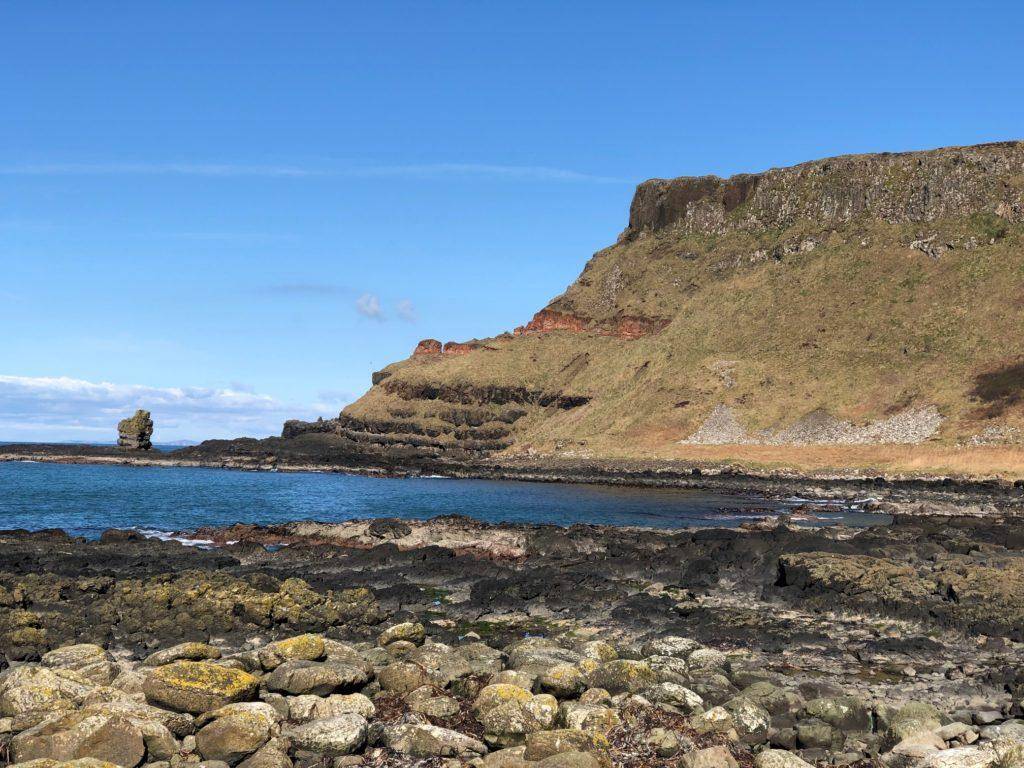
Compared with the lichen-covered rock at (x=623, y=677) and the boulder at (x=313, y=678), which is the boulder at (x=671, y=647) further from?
the boulder at (x=313, y=678)

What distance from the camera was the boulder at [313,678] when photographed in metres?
14.1

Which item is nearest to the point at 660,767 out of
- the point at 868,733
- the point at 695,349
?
the point at 868,733

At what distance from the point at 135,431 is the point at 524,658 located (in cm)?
15345

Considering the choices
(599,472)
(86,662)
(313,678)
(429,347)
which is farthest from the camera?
(429,347)

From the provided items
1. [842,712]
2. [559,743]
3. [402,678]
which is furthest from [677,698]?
[402,678]

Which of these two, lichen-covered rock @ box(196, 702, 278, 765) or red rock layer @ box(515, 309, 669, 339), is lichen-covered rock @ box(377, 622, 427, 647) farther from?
red rock layer @ box(515, 309, 669, 339)

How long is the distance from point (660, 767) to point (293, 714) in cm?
549

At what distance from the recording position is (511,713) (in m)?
13.0

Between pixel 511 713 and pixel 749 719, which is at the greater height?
pixel 511 713

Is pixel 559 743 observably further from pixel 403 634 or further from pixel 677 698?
pixel 403 634

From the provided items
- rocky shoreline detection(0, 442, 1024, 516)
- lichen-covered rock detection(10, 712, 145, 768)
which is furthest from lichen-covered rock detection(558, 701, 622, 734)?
rocky shoreline detection(0, 442, 1024, 516)

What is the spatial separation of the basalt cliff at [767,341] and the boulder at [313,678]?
2842 inches

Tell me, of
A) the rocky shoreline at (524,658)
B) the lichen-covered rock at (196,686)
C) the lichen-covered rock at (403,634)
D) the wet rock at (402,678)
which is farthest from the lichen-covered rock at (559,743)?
the lichen-covered rock at (403,634)

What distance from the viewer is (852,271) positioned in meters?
124
